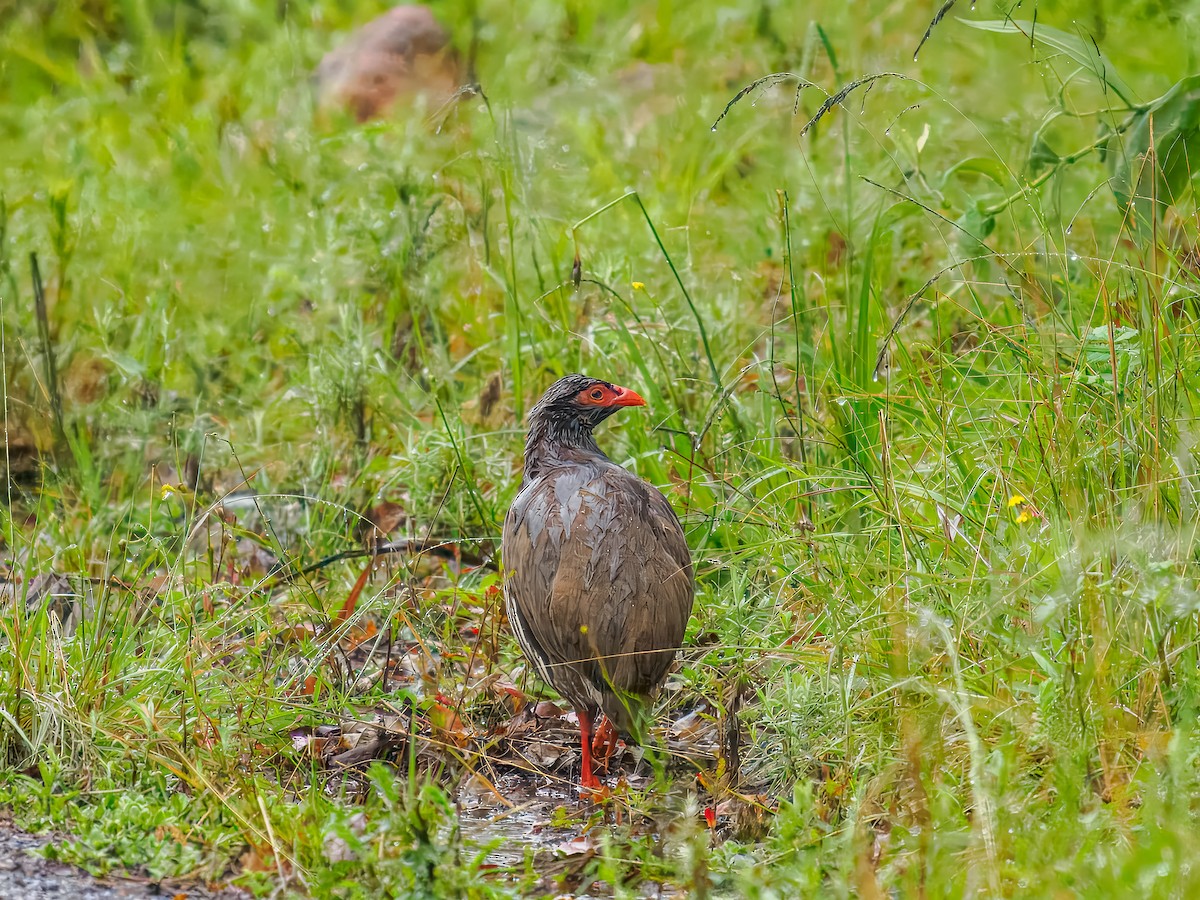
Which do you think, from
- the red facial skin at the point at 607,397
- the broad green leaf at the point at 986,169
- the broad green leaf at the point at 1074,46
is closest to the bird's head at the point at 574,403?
the red facial skin at the point at 607,397

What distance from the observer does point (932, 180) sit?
651 cm

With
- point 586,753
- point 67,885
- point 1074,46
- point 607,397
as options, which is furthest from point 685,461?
point 67,885

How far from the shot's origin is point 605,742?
446cm

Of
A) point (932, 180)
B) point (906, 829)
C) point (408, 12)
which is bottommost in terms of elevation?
point (906, 829)

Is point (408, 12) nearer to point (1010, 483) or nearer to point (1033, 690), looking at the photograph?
point (1010, 483)

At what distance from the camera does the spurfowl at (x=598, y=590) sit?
13.2ft

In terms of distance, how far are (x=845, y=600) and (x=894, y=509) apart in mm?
297

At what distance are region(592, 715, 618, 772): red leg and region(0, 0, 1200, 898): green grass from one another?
0.56ft

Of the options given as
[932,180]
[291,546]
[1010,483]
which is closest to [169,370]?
[291,546]

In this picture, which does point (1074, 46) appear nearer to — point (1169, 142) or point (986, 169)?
point (1169, 142)

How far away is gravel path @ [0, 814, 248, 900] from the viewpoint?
316cm

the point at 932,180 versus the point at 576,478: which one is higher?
the point at 932,180

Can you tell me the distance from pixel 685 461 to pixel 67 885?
2.68m

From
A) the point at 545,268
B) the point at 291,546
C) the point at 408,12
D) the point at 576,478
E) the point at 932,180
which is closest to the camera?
the point at 576,478
